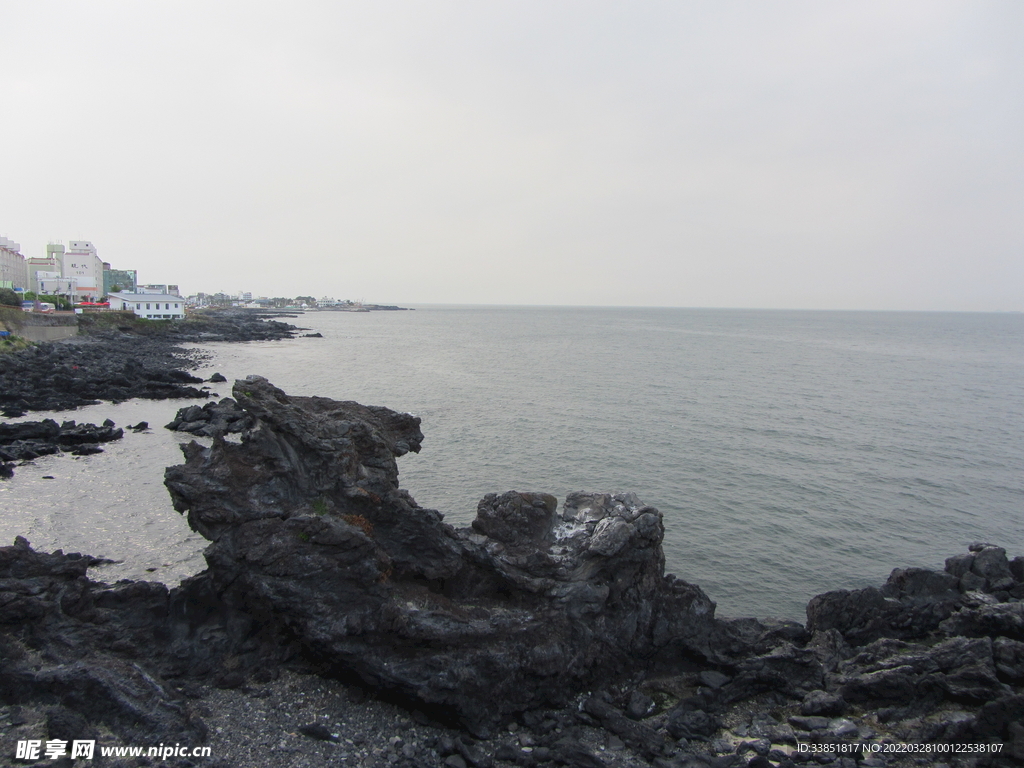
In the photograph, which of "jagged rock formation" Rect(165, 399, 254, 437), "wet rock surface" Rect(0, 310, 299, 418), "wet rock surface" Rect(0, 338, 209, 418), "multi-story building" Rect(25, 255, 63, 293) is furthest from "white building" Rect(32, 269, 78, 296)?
"jagged rock formation" Rect(165, 399, 254, 437)

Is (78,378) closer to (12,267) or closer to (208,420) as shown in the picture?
(208,420)

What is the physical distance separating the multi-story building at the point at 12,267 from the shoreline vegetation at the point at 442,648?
140142 millimetres

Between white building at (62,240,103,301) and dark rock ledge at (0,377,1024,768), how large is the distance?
158080 mm

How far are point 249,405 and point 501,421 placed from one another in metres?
37.4

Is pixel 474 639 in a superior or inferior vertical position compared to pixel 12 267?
inferior

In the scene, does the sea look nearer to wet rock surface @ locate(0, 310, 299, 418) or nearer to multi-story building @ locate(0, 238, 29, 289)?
wet rock surface @ locate(0, 310, 299, 418)

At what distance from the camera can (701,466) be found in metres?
42.8

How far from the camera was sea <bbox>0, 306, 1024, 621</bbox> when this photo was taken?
27.9m

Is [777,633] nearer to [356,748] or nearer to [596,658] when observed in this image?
[596,658]

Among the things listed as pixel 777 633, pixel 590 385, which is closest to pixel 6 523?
pixel 777 633

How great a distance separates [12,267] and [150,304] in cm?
2818

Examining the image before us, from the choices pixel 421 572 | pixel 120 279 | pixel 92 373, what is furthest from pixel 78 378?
pixel 120 279

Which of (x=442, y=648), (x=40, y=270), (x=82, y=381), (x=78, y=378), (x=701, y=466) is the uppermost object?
(x=40, y=270)

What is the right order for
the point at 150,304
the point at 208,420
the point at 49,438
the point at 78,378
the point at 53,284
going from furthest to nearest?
1. the point at 150,304
2. the point at 53,284
3. the point at 78,378
4. the point at 208,420
5. the point at 49,438
